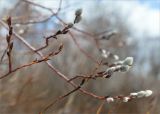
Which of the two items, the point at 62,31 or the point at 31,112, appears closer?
the point at 62,31

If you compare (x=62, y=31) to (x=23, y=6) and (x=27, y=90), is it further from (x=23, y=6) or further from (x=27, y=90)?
(x=27, y=90)

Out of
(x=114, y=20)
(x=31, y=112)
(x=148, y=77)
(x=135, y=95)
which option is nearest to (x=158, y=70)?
(x=148, y=77)

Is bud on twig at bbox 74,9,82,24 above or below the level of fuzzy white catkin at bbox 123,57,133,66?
above

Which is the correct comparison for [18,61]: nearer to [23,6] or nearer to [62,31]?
[23,6]

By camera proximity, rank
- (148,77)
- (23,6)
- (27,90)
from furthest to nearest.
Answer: (148,77) < (27,90) < (23,6)

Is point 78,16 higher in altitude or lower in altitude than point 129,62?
higher

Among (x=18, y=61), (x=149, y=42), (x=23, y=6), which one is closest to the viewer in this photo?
(x=23, y=6)

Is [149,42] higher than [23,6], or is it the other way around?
[149,42]

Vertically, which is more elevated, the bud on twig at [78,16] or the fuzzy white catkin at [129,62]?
the bud on twig at [78,16]

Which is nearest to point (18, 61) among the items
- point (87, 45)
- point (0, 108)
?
point (0, 108)

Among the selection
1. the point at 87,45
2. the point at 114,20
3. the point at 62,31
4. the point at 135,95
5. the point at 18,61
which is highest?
the point at 114,20
